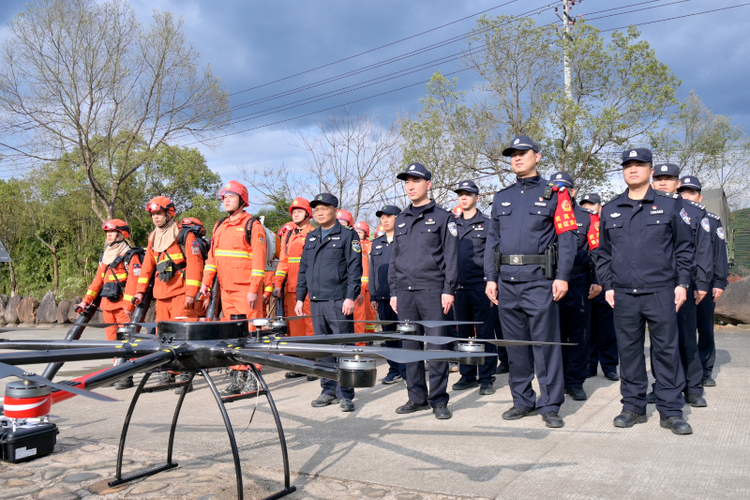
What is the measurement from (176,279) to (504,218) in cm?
391

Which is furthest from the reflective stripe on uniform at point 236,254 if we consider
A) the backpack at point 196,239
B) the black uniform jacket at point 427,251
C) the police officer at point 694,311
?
the police officer at point 694,311

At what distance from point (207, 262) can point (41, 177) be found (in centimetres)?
2279

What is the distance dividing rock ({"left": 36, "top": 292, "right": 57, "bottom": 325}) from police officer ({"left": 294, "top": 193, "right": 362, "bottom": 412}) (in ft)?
45.3

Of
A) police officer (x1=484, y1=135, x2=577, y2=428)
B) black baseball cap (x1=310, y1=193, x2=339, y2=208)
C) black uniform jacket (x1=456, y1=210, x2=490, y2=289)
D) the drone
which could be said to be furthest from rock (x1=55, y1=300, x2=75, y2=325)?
police officer (x1=484, y1=135, x2=577, y2=428)

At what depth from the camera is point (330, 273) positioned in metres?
5.78

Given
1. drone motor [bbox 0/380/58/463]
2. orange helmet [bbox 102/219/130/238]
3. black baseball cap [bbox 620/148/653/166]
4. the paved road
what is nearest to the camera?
drone motor [bbox 0/380/58/463]

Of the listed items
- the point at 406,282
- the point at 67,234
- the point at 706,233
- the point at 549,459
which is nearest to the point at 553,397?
the point at 549,459

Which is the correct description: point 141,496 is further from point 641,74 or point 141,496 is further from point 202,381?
point 641,74

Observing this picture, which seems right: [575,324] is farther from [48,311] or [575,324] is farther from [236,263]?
[48,311]

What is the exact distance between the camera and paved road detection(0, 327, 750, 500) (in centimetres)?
315

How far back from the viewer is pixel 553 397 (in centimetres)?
456

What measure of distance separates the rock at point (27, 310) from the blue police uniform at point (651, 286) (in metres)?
17.7

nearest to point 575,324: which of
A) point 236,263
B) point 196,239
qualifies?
point 236,263

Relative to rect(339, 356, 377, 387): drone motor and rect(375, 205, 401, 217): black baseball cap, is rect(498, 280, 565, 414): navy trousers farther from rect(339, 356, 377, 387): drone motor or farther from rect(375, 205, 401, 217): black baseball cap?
rect(375, 205, 401, 217): black baseball cap
